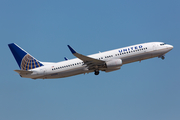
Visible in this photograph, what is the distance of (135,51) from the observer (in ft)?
173

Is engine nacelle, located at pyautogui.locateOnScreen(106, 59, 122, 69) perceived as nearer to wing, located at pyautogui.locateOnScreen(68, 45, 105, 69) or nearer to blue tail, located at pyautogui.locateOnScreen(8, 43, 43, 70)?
wing, located at pyautogui.locateOnScreen(68, 45, 105, 69)

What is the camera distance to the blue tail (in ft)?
180

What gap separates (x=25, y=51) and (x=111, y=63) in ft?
59.3

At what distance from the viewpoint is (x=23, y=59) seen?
55.2 metres

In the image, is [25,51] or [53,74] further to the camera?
[25,51]

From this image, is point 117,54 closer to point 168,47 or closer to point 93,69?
point 93,69

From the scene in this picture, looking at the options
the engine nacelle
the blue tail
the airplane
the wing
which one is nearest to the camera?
the wing

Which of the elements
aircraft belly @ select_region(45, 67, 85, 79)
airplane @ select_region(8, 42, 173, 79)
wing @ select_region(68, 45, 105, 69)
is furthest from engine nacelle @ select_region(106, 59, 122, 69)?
aircraft belly @ select_region(45, 67, 85, 79)

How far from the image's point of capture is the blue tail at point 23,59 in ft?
180

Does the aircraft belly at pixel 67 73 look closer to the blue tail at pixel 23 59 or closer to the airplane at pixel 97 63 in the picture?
the airplane at pixel 97 63

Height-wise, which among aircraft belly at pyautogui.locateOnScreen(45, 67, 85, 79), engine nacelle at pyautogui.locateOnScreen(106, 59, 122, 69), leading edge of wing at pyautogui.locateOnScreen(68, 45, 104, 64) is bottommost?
aircraft belly at pyautogui.locateOnScreen(45, 67, 85, 79)

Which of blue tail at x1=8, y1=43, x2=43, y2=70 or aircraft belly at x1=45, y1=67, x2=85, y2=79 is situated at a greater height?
blue tail at x1=8, y1=43, x2=43, y2=70

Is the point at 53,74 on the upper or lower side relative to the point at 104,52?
lower

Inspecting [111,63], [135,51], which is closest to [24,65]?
[111,63]
